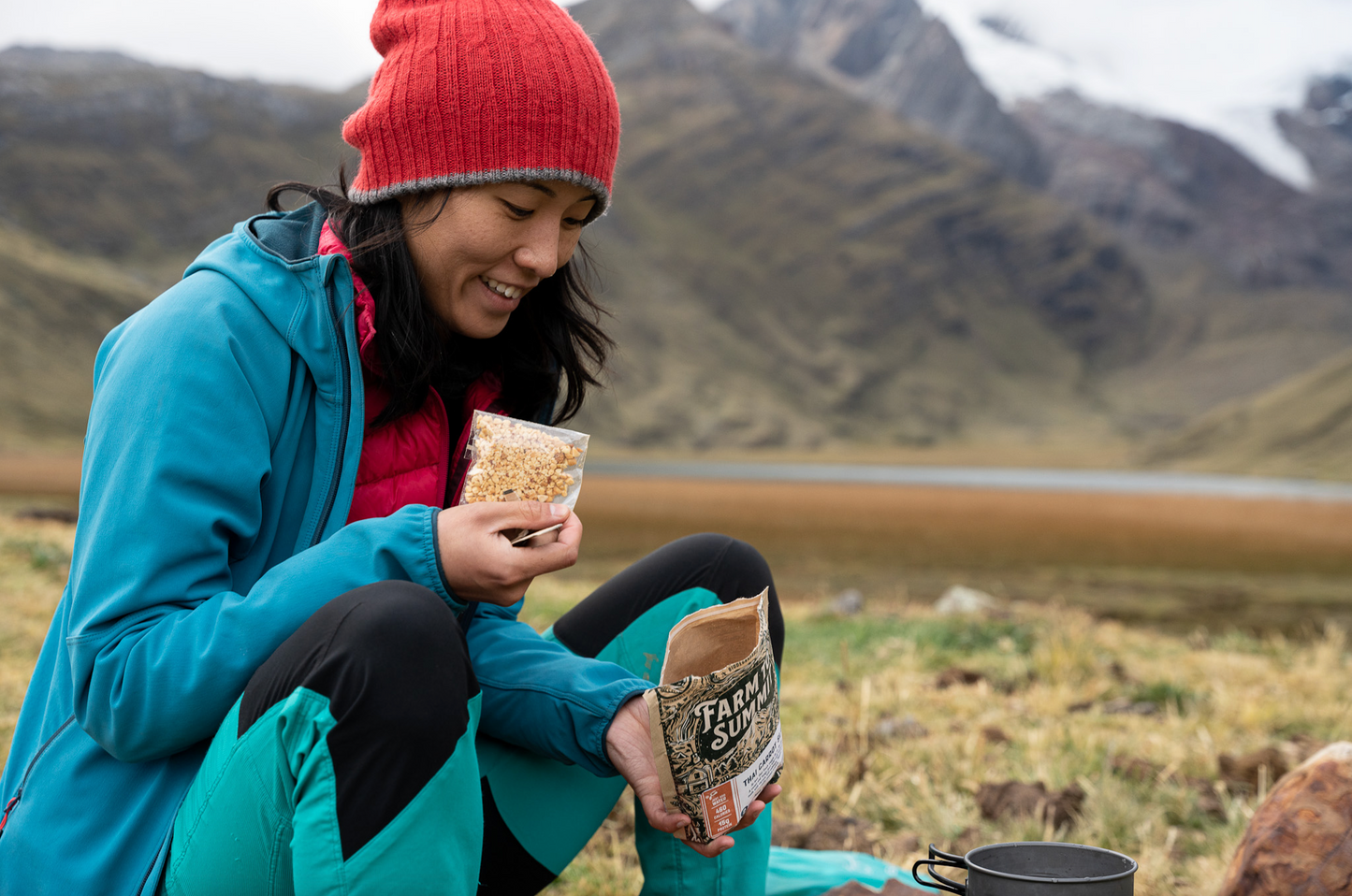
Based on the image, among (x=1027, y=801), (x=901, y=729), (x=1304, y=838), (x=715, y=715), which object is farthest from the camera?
(x=901, y=729)

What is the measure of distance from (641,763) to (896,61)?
615 feet

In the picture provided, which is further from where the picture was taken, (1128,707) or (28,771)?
(1128,707)

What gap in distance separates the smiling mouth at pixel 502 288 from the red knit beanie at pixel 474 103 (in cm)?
16

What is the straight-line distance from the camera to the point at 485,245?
1.62 meters

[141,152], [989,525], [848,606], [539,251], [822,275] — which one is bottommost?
[822,275]

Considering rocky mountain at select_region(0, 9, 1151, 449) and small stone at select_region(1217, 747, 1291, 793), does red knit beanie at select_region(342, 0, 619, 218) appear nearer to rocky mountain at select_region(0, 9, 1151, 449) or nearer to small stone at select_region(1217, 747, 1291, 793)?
small stone at select_region(1217, 747, 1291, 793)

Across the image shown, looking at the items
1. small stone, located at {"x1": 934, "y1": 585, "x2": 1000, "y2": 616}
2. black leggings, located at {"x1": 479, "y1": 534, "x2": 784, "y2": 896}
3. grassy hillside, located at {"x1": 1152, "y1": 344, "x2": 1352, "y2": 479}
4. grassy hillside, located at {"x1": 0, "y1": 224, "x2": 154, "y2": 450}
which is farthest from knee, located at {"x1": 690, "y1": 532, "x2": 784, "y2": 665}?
grassy hillside, located at {"x1": 1152, "y1": 344, "x2": 1352, "y2": 479}

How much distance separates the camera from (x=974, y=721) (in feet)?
12.7

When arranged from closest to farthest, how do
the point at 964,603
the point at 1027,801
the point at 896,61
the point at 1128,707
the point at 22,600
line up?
the point at 1027,801 → the point at 1128,707 → the point at 22,600 → the point at 964,603 → the point at 896,61

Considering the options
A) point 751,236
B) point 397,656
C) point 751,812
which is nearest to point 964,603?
point 751,812

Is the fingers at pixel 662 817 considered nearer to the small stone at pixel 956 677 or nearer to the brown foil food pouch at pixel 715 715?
the brown foil food pouch at pixel 715 715

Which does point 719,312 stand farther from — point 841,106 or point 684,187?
point 841,106

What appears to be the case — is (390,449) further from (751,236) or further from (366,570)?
(751,236)

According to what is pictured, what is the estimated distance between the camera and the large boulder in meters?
1.87
